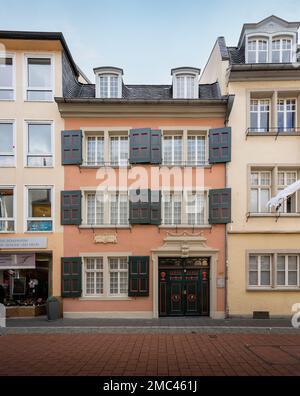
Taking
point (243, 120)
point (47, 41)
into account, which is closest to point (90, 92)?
point (47, 41)

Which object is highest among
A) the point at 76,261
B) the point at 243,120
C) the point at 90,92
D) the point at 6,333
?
the point at 90,92

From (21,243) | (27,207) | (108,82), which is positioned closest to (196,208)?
(108,82)

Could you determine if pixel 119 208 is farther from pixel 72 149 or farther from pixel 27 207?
pixel 27 207

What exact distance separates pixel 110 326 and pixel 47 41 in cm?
1296

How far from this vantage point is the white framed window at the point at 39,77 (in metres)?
12.2

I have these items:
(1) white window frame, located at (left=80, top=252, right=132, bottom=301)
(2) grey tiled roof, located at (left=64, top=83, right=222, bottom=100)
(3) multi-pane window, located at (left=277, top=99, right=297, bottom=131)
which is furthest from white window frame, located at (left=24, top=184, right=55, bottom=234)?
(3) multi-pane window, located at (left=277, top=99, right=297, bottom=131)

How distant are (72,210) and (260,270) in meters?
9.09

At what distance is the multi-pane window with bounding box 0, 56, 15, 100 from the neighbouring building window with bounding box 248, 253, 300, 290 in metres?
13.6

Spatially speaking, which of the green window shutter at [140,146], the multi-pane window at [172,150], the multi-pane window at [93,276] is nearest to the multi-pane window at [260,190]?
the multi-pane window at [172,150]

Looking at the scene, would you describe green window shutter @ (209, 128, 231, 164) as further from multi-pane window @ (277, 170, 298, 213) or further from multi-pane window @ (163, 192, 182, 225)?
multi-pane window @ (277, 170, 298, 213)

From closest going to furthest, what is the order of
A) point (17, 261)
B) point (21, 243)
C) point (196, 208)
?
point (21, 243) < point (17, 261) < point (196, 208)

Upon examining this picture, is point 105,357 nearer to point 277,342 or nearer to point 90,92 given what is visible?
point 277,342

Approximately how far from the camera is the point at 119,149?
1240 cm

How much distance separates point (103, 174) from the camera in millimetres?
12055
